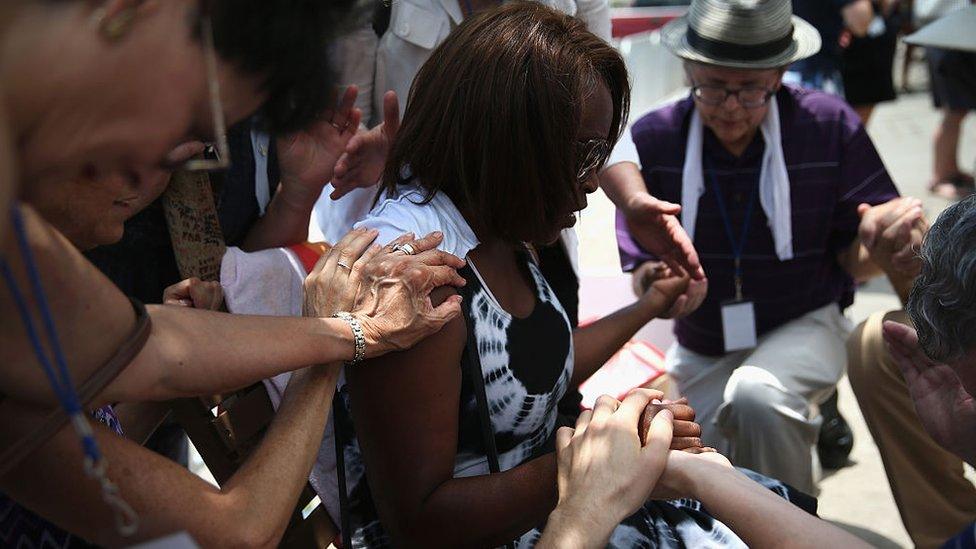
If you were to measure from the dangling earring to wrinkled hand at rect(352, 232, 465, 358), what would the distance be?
695mm

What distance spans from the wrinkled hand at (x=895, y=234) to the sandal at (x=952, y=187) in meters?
4.39

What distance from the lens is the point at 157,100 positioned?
3.35ft

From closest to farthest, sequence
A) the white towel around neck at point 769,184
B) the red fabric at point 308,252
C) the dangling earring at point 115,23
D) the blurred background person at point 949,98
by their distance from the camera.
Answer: the dangling earring at point 115,23 < the red fabric at point 308,252 < the white towel around neck at point 769,184 < the blurred background person at point 949,98

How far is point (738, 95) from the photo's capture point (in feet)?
10.0

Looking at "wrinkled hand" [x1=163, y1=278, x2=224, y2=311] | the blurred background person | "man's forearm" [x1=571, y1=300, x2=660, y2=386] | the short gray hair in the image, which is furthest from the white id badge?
the blurred background person

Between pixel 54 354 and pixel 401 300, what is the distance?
2.00 feet

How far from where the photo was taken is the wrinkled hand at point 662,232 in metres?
2.69

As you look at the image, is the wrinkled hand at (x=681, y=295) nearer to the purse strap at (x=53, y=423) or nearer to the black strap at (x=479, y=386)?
the black strap at (x=479, y=386)

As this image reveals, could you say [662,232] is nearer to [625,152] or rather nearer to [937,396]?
[625,152]

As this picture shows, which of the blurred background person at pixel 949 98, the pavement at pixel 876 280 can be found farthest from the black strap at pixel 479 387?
the blurred background person at pixel 949 98

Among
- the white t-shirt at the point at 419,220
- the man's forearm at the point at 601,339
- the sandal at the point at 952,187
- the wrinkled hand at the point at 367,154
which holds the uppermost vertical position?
the white t-shirt at the point at 419,220

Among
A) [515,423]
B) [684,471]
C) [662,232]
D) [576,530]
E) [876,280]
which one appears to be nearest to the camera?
[576,530]

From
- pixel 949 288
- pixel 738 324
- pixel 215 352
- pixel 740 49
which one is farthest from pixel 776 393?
pixel 215 352

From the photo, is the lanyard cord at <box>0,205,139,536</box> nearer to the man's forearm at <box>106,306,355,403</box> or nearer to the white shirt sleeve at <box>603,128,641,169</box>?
the man's forearm at <box>106,306,355,403</box>
